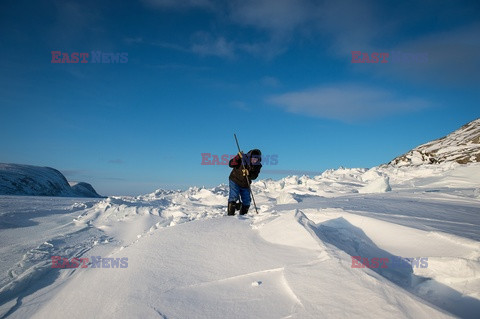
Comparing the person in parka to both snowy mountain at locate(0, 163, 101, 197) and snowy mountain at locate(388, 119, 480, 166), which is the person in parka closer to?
snowy mountain at locate(388, 119, 480, 166)

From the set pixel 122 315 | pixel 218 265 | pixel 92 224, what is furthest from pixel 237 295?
pixel 92 224

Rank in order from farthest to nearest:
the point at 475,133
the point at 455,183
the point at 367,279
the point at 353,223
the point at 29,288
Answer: the point at 475,133, the point at 455,183, the point at 353,223, the point at 29,288, the point at 367,279

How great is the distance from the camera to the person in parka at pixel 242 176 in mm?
5387

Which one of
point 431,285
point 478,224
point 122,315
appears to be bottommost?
point 122,315

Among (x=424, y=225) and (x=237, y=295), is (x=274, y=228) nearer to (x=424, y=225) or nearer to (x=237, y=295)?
(x=237, y=295)

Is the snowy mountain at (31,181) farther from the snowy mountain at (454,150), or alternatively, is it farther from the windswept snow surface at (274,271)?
the snowy mountain at (454,150)

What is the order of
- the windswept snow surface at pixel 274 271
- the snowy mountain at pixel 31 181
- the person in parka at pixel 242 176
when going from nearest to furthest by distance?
the windswept snow surface at pixel 274 271 → the person in parka at pixel 242 176 → the snowy mountain at pixel 31 181

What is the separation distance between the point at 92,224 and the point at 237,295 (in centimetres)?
544

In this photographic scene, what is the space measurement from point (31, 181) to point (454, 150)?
20.7 metres

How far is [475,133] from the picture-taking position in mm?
11922

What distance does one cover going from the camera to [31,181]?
13.4 meters

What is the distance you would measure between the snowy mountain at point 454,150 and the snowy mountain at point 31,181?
62.4 ft

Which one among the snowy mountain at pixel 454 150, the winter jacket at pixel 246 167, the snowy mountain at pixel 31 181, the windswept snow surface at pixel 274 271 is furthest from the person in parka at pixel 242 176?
the snowy mountain at pixel 31 181

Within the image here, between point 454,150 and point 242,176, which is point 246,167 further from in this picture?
point 454,150
